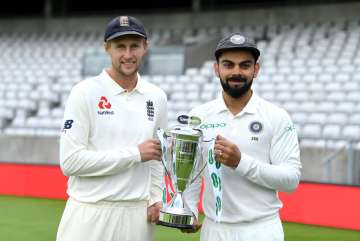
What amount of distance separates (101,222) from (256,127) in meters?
0.92

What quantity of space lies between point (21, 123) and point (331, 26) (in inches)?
345

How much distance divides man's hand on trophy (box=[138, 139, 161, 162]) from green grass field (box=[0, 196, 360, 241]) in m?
4.55

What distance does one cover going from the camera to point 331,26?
1941cm

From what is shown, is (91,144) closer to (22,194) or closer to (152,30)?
(22,194)

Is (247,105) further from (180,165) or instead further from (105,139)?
(105,139)

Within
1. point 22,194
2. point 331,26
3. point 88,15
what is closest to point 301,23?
point 331,26

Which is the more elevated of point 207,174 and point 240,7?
point 240,7

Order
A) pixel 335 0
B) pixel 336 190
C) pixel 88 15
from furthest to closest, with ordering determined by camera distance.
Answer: pixel 88 15
pixel 335 0
pixel 336 190

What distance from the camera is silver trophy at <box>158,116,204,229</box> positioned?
338 cm

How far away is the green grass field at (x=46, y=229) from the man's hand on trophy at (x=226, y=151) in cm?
480

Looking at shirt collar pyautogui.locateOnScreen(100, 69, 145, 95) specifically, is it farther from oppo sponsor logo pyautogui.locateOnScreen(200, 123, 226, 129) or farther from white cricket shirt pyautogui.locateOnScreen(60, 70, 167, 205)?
oppo sponsor logo pyautogui.locateOnScreen(200, 123, 226, 129)

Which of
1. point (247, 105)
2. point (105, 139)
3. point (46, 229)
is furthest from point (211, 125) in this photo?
point (46, 229)

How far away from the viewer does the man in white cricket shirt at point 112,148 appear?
3533mm

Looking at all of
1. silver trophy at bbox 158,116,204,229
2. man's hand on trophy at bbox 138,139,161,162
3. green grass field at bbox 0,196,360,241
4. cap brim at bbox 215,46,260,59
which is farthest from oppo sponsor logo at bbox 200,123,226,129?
green grass field at bbox 0,196,360,241
